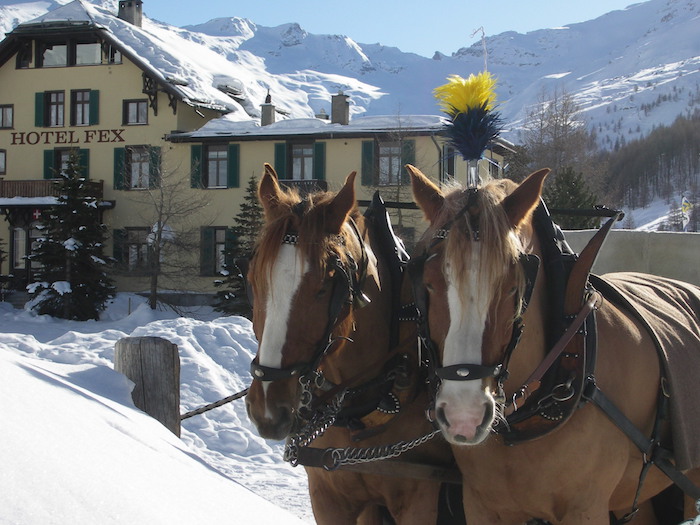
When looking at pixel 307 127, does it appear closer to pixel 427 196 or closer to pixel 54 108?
pixel 54 108

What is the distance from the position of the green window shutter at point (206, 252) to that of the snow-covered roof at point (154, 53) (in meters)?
4.78

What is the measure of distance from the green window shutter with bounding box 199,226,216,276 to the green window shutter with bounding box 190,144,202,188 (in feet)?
5.41

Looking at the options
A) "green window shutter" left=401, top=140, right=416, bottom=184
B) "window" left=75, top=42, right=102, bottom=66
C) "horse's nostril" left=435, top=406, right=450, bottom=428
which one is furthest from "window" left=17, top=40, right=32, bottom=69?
"horse's nostril" left=435, top=406, right=450, bottom=428

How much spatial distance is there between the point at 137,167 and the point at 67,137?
327cm

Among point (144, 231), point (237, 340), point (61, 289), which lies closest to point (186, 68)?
point (144, 231)

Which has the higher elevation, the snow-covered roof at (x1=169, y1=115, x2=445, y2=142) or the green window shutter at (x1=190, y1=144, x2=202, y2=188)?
the snow-covered roof at (x1=169, y1=115, x2=445, y2=142)

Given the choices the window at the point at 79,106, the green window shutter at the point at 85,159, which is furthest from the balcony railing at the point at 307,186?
the window at the point at 79,106

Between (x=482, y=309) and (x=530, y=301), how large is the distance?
13.8 inches

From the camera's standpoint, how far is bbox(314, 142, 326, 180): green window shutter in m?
26.4

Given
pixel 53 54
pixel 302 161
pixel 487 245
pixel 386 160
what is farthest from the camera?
pixel 53 54

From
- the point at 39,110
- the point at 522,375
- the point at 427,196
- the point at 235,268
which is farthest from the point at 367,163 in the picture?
the point at 522,375

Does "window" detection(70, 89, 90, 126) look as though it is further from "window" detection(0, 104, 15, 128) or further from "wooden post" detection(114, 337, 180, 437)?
"wooden post" detection(114, 337, 180, 437)

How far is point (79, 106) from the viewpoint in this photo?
29203mm

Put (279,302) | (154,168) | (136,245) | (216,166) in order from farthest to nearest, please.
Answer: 1. (136,245)
2. (216,166)
3. (154,168)
4. (279,302)
